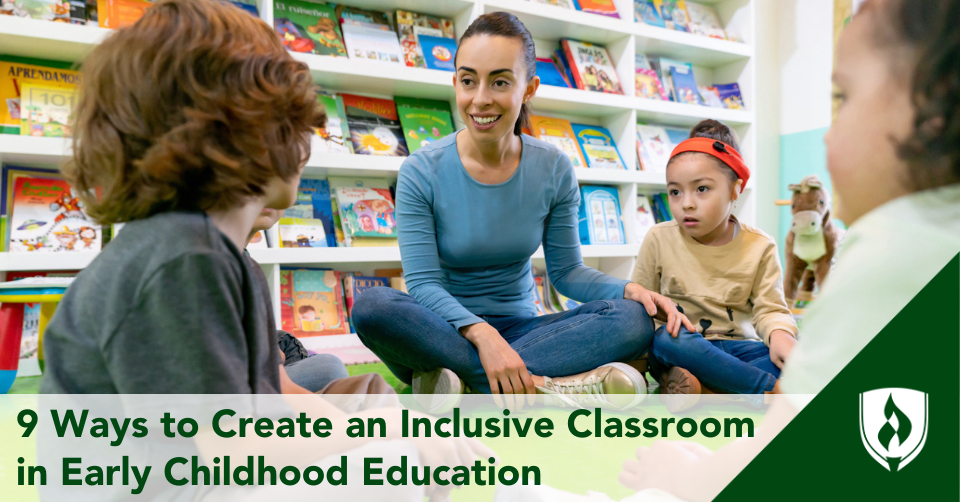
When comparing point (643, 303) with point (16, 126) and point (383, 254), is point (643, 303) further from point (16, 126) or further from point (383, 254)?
point (16, 126)

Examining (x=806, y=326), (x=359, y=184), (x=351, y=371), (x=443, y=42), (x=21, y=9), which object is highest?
(x=443, y=42)

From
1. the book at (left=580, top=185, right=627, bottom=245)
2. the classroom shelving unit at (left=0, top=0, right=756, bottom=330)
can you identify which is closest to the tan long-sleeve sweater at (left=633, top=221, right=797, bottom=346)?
the classroom shelving unit at (left=0, top=0, right=756, bottom=330)

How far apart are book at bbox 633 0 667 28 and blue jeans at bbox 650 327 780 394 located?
5.96ft

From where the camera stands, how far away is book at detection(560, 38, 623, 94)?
2416 mm

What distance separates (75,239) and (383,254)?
0.91m

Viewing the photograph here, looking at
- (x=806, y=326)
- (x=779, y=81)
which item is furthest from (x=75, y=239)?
(x=779, y=81)

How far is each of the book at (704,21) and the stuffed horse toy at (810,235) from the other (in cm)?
96

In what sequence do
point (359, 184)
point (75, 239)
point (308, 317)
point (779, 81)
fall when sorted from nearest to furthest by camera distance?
point (75, 239)
point (308, 317)
point (359, 184)
point (779, 81)

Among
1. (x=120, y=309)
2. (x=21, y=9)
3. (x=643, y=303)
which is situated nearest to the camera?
(x=120, y=309)

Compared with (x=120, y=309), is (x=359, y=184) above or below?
above

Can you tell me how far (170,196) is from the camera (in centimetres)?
48

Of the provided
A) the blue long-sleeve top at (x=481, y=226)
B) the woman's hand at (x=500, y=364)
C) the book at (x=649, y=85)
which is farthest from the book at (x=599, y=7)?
the woman's hand at (x=500, y=364)

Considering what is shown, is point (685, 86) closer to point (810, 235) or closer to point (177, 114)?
point (810, 235)

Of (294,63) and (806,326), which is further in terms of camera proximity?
(294,63)
